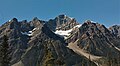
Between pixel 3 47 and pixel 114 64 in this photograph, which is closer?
pixel 3 47

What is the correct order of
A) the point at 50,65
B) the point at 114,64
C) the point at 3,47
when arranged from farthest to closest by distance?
the point at 114,64 < the point at 50,65 < the point at 3,47

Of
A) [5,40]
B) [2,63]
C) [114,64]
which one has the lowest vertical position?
[2,63]

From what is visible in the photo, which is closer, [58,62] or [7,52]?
[7,52]

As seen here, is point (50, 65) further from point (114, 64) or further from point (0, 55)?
point (114, 64)

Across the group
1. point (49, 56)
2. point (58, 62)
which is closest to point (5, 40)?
point (49, 56)

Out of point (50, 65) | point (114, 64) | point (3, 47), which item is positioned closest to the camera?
point (3, 47)

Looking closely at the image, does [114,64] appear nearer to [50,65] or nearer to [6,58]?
[50,65]

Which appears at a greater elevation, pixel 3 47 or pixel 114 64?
pixel 114 64

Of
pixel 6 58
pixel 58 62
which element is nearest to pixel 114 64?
pixel 58 62
